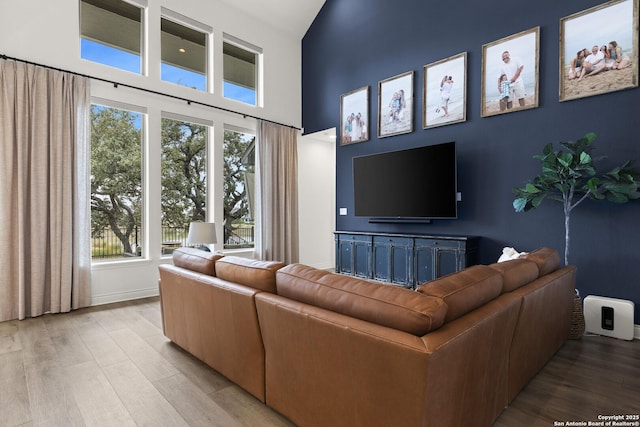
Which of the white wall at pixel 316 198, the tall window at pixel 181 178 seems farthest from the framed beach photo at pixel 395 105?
the tall window at pixel 181 178

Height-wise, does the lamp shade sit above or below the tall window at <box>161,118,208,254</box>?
below

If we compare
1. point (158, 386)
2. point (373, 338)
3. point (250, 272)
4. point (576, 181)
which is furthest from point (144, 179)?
point (576, 181)

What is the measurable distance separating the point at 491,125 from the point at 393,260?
215cm

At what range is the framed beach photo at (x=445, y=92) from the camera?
4.45 metres

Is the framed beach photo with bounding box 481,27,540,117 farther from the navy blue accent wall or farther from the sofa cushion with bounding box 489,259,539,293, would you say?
the sofa cushion with bounding box 489,259,539,293

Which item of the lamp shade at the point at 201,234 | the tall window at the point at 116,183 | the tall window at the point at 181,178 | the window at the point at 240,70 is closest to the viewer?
the lamp shade at the point at 201,234

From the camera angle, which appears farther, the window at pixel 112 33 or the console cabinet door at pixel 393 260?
the console cabinet door at pixel 393 260

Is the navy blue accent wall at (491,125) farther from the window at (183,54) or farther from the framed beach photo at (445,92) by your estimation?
the window at (183,54)

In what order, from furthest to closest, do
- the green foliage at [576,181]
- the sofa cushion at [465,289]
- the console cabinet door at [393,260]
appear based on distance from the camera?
the console cabinet door at [393,260], the green foliage at [576,181], the sofa cushion at [465,289]

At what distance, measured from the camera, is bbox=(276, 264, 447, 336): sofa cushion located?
4.16ft

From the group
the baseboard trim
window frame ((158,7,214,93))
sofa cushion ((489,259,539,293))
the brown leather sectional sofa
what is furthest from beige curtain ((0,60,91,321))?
sofa cushion ((489,259,539,293))

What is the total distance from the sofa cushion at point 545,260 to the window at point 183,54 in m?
5.00

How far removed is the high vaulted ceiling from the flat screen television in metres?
3.04

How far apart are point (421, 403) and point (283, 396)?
0.83 metres
